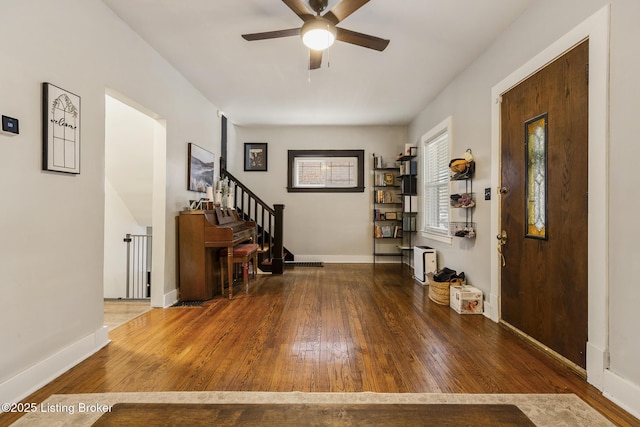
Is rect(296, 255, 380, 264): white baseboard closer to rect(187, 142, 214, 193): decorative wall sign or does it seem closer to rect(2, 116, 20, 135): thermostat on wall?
rect(187, 142, 214, 193): decorative wall sign

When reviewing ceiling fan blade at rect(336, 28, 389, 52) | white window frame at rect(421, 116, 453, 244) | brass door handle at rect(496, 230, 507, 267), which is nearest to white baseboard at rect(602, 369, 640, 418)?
brass door handle at rect(496, 230, 507, 267)

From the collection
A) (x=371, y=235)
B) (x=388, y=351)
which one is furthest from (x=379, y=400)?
(x=371, y=235)

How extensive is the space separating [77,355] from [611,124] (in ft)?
12.3

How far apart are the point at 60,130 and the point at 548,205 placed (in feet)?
11.4

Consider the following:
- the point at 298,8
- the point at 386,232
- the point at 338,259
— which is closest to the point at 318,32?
the point at 298,8

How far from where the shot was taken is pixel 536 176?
90.4 inches

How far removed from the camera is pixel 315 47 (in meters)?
2.35

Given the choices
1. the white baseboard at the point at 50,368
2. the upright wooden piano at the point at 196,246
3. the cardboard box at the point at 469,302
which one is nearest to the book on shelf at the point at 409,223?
the cardboard box at the point at 469,302

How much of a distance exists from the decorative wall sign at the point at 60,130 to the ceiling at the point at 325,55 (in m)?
0.98

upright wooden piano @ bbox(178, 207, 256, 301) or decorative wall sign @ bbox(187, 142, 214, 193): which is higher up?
decorative wall sign @ bbox(187, 142, 214, 193)

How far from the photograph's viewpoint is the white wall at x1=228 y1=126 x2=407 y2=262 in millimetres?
5926

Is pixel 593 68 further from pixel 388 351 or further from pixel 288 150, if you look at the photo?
pixel 288 150

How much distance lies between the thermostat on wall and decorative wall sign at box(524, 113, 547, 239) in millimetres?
3501

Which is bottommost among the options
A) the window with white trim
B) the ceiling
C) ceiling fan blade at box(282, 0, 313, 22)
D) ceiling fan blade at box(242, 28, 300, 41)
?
the window with white trim
